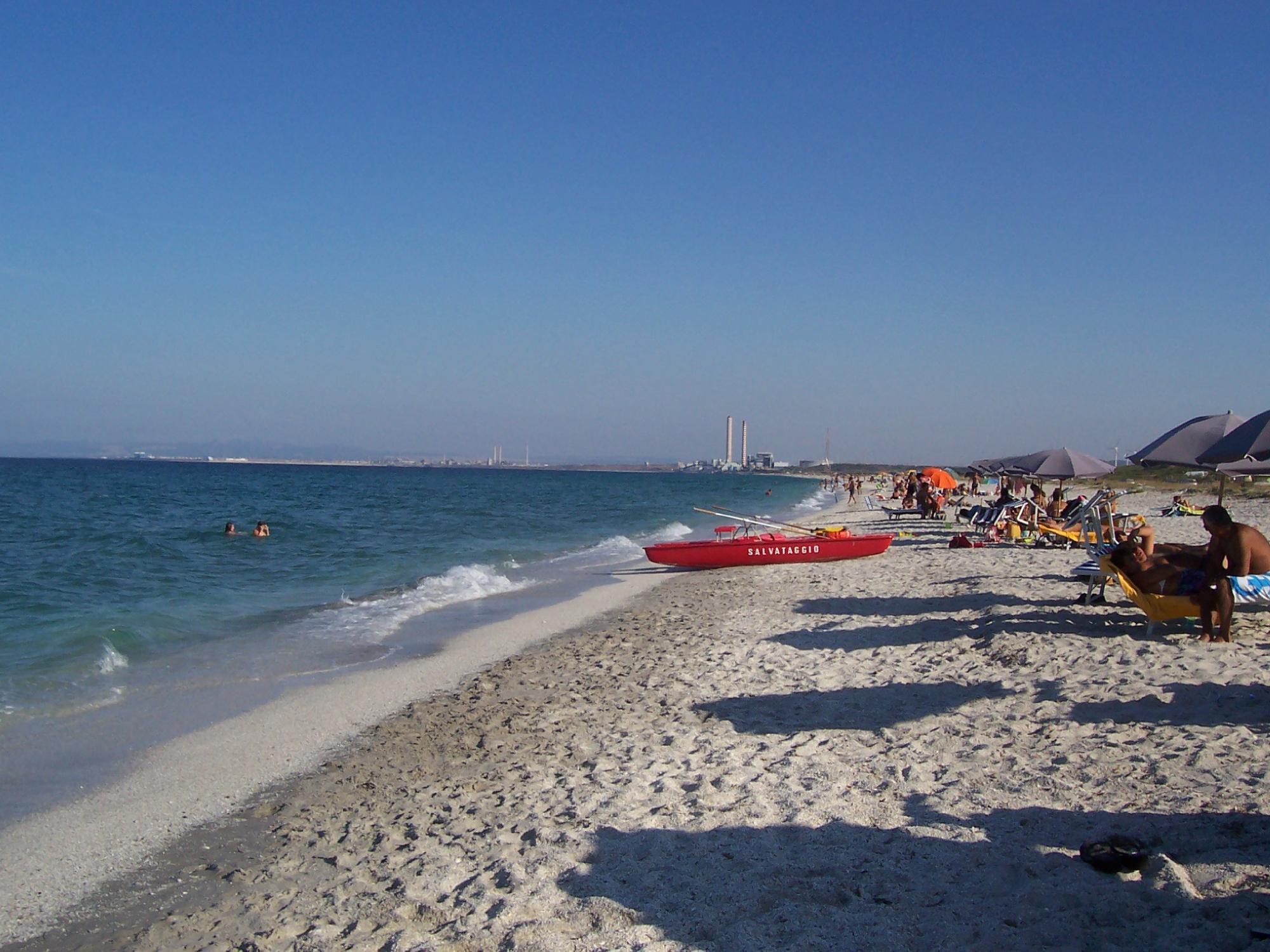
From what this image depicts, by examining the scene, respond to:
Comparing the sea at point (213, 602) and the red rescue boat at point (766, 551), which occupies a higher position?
the red rescue boat at point (766, 551)

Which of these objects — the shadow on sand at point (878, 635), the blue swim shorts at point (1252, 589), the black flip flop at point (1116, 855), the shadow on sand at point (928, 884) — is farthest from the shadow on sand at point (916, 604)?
the black flip flop at point (1116, 855)

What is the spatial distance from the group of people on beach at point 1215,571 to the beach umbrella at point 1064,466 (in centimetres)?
963

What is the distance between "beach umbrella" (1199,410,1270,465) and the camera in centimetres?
685

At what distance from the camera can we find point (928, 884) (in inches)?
141

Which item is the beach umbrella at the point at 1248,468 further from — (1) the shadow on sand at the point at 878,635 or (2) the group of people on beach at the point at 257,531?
(2) the group of people on beach at the point at 257,531

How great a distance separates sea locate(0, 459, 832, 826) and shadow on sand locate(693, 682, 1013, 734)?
164 inches

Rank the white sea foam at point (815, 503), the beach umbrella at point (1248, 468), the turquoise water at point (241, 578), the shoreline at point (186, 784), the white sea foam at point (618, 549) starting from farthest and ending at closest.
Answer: the white sea foam at point (815, 503)
the white sea foam at point (618, 549)
the beach umbrella at point (1248, 468)
the turquoise water at point (241, 578)
the shoreline at point (186, 784)

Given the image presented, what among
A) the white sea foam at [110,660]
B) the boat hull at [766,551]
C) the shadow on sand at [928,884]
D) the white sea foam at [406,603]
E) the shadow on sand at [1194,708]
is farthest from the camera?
the boat hull at [766,551]

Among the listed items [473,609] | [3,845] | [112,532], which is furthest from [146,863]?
[112,532]

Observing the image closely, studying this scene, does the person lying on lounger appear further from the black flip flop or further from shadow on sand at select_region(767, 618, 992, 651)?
the black flip flop

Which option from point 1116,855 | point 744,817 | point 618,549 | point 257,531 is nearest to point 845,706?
point 744,817

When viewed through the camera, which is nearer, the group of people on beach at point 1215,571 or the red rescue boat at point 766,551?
the group of people on beach at point 1215,571

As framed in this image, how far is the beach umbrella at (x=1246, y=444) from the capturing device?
6.85 metres

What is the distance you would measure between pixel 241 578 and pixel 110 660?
7439 mm
